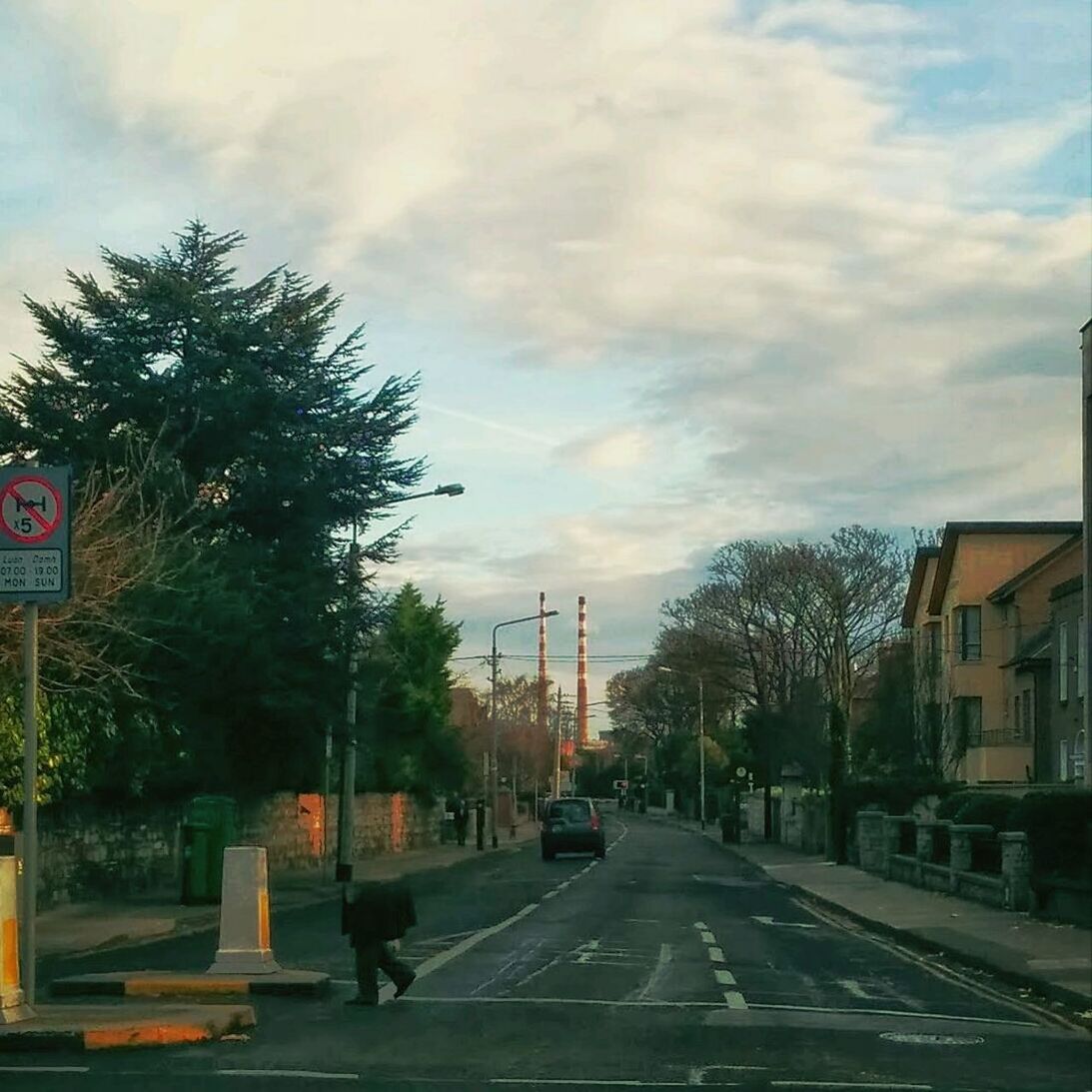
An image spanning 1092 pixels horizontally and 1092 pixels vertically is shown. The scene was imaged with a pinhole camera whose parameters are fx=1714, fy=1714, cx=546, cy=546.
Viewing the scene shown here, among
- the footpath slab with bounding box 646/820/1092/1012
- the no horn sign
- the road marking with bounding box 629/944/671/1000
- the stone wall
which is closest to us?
the no horn sign

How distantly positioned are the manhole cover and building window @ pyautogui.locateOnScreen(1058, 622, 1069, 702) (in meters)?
38.5

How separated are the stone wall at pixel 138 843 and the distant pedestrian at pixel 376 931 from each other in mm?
6870

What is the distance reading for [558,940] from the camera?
64.3ft

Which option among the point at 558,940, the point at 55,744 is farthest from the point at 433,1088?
the point at 55,744

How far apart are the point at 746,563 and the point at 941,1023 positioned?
50.8 m

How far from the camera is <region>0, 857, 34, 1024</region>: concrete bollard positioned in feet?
36.4

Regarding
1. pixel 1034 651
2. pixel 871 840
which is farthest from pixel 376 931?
pixel 1034 651

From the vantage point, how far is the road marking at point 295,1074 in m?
9.54

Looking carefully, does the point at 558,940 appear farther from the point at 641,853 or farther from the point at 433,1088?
the point at 641,853

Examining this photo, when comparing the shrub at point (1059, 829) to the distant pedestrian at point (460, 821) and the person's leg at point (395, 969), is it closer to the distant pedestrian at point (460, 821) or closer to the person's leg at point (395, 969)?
the person's leg at point (395, 969)

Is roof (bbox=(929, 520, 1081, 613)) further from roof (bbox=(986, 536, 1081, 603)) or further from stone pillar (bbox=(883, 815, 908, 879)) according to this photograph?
stone pillar (bbox=(883, 815, 908, 879))

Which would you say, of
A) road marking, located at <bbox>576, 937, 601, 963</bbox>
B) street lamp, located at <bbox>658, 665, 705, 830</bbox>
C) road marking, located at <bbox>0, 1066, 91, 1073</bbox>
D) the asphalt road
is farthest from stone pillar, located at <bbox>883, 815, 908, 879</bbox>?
street lamp, located at <bbox>658, 665, 705, 830</bbox>

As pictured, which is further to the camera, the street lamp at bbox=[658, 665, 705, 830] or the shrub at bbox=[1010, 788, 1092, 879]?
the street lamp at bbox=[658, 665, 705, 830]

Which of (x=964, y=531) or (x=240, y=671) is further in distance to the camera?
(x=964, y=531)
